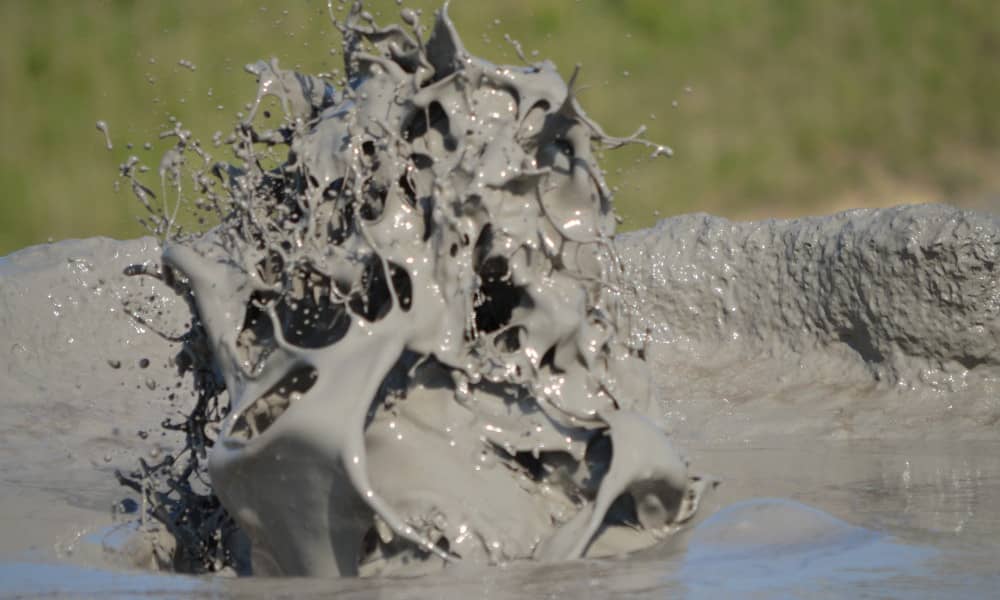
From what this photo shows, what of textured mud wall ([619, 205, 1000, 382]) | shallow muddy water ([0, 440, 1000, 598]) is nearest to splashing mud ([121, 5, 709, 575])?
shallow muddy water ([0, 440, 1000, 598])

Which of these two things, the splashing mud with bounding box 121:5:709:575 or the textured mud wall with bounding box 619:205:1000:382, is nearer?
the splashing mud with bounding box 121:5:709:575

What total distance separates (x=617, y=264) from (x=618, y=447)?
36cm

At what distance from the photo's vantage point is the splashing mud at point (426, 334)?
2.23 meters

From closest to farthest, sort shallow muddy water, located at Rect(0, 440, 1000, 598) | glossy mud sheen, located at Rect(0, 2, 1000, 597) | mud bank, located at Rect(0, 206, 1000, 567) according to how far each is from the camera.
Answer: shallow muddy water, located at Rect(0, 440, 1000, 598) → glossy mud sheen, located at Rect(0, 2, 1000, 597) → mud bank, located at Rect(0, 206, 1000, 567)

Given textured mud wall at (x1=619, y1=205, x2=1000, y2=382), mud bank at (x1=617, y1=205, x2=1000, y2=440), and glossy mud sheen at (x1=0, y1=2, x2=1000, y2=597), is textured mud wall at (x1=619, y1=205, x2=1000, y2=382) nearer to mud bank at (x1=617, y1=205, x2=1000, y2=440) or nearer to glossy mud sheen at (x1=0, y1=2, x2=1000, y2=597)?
mud bank at (x1=617, y1=205, x2=1000, y2=440)

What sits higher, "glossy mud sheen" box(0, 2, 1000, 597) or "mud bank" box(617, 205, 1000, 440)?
"glossy mud sheen" box(0, 2, 1000, 597)

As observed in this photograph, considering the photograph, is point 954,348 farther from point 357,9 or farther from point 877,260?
point 357,9

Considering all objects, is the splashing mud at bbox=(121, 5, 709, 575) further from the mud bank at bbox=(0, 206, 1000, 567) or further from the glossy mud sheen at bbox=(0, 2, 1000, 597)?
the mud bank at bbox=(0, 206, 1000, 567)

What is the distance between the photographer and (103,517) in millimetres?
2910

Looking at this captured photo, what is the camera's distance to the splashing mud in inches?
88.0

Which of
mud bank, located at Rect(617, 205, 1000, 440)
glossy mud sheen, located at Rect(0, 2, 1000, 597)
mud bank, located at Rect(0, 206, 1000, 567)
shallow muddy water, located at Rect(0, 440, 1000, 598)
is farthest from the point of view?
mud bank, located at Rect(617, 205, 1000, 440)

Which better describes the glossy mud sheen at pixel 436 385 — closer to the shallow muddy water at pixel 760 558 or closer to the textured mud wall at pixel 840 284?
the shallow muddy water at pixel 760 558

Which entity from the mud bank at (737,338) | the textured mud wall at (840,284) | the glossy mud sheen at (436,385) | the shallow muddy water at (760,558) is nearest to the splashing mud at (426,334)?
the glossy mud sheen at (436,385)

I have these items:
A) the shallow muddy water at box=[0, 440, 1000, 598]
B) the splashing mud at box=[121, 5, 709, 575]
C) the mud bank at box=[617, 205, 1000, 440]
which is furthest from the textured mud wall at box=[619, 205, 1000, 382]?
the splashing mud at box=[121, 5, 709, 575]
